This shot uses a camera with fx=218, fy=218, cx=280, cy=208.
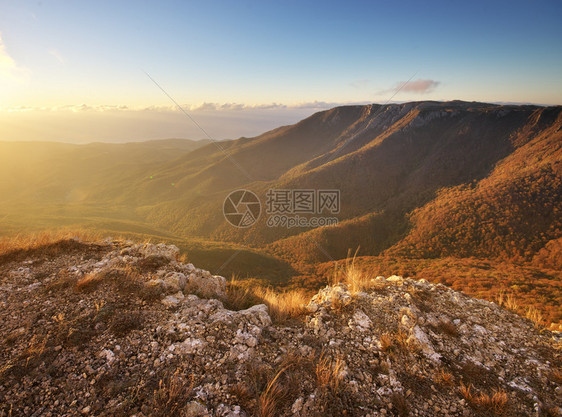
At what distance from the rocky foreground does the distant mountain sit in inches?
993

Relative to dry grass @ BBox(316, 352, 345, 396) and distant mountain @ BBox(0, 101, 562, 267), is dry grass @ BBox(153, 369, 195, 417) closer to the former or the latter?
dry grass @ BBox(316, 352, 345, 396)

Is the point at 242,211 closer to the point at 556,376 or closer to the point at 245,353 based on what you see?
the point at 245,353

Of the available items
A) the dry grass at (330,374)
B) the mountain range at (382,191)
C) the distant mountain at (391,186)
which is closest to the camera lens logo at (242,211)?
the mountain range at (382,191)

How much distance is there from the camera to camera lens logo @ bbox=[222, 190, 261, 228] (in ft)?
148

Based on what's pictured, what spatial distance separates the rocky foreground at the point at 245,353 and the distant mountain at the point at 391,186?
82.8 feet

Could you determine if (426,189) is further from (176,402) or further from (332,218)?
(176,402)

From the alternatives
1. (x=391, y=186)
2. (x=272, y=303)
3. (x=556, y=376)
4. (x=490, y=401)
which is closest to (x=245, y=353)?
(x=272, y=303)

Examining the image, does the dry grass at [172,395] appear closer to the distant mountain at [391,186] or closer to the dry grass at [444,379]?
the dry grass at [444,379]

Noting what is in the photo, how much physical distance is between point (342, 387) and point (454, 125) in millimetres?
79077

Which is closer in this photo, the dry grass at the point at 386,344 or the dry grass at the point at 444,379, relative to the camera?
the dry grass at the point at 444,379

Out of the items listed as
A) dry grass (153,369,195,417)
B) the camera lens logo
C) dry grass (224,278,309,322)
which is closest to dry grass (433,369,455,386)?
dry grass (224,278,309,322)

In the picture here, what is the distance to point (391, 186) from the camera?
4888cm

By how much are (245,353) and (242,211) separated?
46149mm

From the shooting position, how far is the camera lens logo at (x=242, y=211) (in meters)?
45.2
